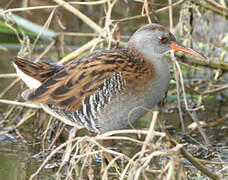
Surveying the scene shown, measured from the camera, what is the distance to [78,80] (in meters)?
3.41

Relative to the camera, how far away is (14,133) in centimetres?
423

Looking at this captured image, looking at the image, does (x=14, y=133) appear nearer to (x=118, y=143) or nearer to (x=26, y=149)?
(x=26, y=149)

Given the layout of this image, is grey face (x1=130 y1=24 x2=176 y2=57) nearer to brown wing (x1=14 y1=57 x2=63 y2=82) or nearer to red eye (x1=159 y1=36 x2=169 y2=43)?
red eye (x1=159 y1=36 x2=169 y2=43)

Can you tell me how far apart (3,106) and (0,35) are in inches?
56.1

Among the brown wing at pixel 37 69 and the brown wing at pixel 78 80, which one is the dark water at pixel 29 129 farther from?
the brown wing at pixel 37 69

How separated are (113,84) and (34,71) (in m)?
0.70

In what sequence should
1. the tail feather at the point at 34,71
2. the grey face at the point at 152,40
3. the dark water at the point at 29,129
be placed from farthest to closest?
the tail feather at the point at 34,71 < the dark water at the point at 29,129 < the grey face at the point at 152,40

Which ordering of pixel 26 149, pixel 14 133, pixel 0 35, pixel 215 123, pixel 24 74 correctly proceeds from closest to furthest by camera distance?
pixel 24 74, pixel 26 149, pixel 14 133, pixel 215 123, pixel 0 35

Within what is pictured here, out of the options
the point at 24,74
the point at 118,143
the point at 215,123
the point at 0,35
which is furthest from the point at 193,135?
the point at 0,35

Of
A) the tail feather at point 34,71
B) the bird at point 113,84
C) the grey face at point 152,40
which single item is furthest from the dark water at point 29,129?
the grey face at point 152,40

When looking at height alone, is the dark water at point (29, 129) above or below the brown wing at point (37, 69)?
below

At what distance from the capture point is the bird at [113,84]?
129 inches

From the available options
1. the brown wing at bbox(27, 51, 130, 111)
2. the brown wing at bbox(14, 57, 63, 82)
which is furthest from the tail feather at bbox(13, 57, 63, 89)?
the brown wing at bbox(27, 51, 130, 111)

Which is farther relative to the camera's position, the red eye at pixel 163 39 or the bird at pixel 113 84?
the red eye at pixel 163 39
